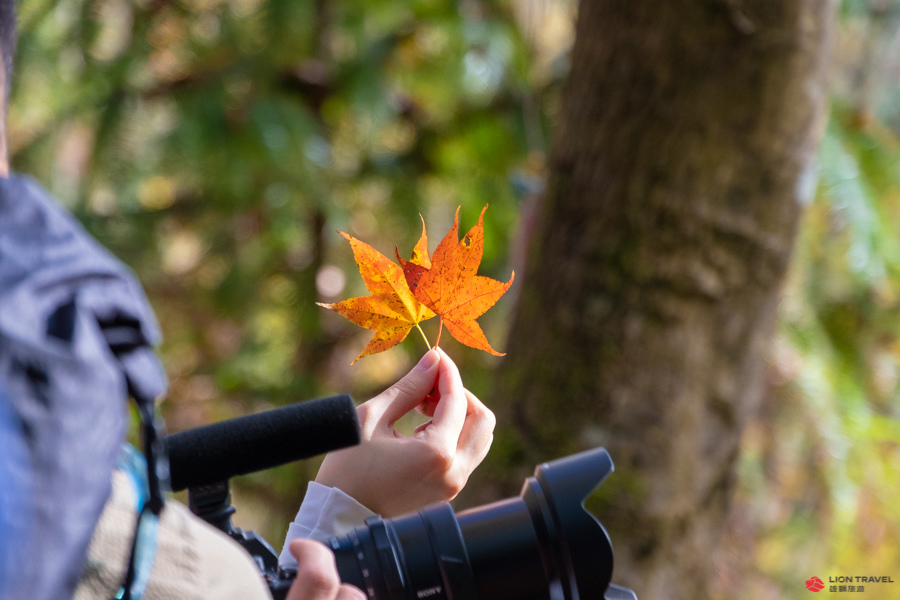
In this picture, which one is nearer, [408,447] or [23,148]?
[408,447]

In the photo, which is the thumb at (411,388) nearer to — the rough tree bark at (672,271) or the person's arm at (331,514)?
the person's arm at (331,514)

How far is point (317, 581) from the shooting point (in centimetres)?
40

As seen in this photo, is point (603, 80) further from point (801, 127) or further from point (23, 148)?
point (23, 148)

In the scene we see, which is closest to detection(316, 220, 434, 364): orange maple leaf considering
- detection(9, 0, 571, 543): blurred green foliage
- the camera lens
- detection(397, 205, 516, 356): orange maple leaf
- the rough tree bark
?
detection(397, 205, 516, 356): orange maple leaf

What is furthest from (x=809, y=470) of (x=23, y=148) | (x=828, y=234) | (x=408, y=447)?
(x=23, y=148)

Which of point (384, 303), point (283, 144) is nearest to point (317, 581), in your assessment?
point (384, 303)

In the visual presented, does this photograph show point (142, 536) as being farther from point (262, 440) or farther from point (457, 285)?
point (457, 285)

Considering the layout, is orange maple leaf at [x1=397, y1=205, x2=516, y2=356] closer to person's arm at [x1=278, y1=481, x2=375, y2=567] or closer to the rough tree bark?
person's arm at [x1=278, y1=481, x2=375, y2=567]

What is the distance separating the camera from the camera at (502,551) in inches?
18.8

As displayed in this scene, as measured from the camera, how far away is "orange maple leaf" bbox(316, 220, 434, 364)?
1.73ft

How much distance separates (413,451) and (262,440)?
11 centimetres

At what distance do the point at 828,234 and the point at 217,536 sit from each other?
169cm

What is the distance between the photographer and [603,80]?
46.7 inches

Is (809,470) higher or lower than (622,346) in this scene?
lower
